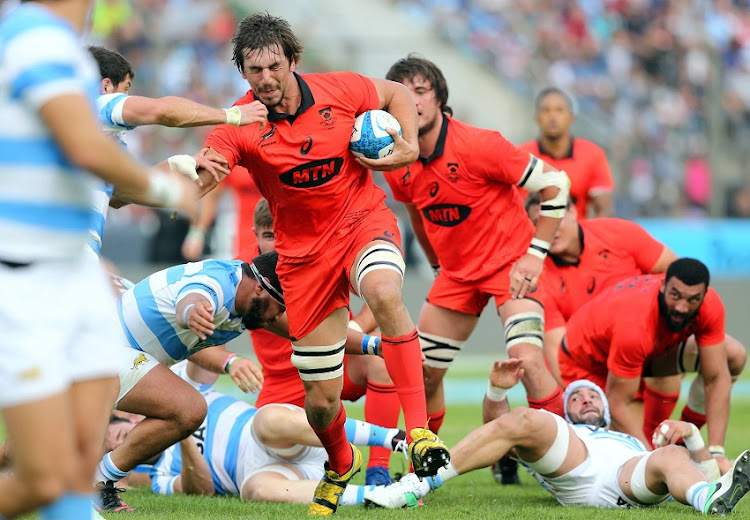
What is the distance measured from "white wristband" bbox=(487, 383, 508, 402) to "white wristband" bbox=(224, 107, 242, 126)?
8.52 ft

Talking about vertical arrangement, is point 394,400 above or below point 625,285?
below

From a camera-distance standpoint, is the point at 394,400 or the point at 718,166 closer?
the point at 394,400

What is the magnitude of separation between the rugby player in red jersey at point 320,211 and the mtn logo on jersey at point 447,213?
4.48 ft

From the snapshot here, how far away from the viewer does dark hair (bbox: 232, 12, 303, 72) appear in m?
5.30

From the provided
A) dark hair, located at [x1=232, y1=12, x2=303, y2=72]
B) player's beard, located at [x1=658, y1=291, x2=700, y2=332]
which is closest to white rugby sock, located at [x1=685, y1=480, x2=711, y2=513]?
player's beard, located at [x1=658, y1=291, x2=700, y2=332]

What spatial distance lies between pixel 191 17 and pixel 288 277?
1290cm

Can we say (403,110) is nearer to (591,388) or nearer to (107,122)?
(107,122)

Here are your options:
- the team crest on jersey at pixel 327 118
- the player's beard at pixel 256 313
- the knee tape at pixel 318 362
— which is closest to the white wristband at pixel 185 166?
the team crest on jersey at pixel 327 118

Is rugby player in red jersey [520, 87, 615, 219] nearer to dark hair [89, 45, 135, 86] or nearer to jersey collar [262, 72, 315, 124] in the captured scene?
jersey collar [262, 72, 315, 124]

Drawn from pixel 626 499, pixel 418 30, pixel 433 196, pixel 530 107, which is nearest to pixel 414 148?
pixel 433 196

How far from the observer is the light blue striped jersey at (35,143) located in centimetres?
314

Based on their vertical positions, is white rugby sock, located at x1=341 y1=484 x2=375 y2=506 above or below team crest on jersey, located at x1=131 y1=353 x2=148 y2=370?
below

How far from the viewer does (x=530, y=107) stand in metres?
14.9

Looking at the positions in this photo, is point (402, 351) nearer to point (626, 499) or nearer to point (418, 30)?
point (626, 499)
